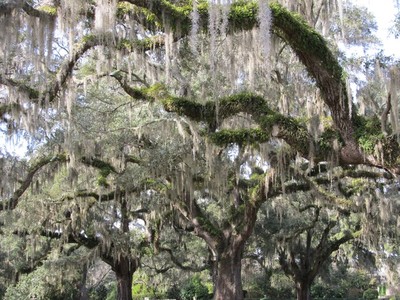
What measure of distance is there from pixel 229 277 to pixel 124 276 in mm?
5285

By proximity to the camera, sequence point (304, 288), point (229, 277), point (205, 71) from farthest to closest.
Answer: point (304, 288) → point (229, 277) → point (205, 71)

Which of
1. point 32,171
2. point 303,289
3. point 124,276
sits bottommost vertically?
point 303,289

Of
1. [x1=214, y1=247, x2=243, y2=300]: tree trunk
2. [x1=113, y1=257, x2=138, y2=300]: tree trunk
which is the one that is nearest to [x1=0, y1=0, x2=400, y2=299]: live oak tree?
[x1=214, y1=247, x2=243, y2=300]: tree trunk

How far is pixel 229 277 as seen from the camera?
1105 cm

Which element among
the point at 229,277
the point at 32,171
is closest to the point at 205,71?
the point at 32,171

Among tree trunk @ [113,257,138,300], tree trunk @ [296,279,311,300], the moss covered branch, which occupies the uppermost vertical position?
the moss covered branch

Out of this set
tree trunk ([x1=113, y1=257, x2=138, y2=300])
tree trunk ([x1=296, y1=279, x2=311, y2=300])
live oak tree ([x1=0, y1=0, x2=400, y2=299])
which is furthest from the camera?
tree trunk ([x1=296, y1=279, x2=311, y2=300])

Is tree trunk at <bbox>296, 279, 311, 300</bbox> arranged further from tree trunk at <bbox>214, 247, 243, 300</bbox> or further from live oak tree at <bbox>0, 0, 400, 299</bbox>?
live oak tree at <bbox>0, 0, 400, 299</bbox>

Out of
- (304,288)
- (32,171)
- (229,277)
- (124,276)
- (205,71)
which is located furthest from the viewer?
(304,288)

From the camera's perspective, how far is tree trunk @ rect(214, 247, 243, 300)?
10898 millimetres

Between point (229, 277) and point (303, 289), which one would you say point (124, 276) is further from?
point (303, 289)

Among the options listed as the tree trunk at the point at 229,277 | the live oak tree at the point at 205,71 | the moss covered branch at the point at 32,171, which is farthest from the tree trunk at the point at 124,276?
the moss covered branch at the point at 32,171

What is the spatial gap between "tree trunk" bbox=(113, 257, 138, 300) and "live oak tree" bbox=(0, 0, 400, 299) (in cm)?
565

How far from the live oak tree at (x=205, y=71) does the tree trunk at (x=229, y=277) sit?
2023 millimetres
